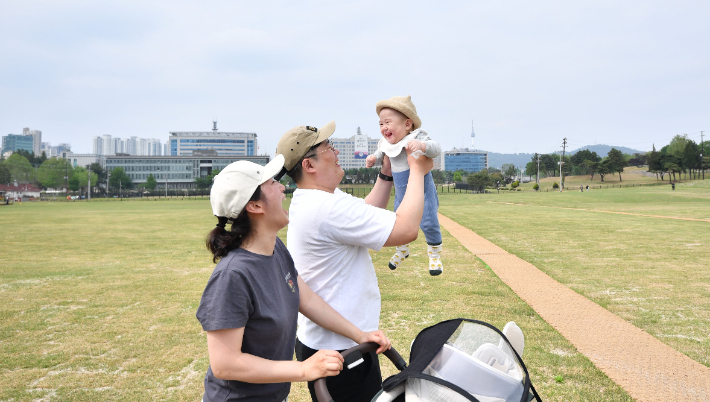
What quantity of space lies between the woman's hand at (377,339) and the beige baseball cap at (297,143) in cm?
84

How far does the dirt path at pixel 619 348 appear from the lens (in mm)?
4105

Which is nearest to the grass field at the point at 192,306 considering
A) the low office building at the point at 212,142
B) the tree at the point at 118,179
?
the tree at the point at 118,179

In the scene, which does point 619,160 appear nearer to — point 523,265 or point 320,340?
point 523,265

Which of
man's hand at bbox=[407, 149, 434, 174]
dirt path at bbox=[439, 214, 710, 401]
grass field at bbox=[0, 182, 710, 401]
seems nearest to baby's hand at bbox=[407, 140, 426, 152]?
man's hand at bbox=[407, 149, 434, 174]

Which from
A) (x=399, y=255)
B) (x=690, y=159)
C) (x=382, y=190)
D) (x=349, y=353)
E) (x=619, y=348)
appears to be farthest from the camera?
(x=690, y=159)

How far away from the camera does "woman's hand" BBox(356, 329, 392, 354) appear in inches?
76.6

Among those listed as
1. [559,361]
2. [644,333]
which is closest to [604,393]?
[559,361]

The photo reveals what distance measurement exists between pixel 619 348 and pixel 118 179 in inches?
5526

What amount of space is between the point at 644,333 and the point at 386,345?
5.09 m

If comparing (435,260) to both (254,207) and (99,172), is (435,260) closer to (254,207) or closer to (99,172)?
(254,207)

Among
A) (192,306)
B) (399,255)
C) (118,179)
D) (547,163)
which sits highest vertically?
(547,163)

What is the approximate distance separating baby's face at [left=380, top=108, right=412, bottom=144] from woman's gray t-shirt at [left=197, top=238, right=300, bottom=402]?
1.12 metres

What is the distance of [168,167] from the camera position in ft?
443

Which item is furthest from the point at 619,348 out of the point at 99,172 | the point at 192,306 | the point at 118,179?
the point at 99,172
